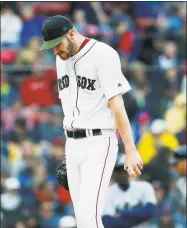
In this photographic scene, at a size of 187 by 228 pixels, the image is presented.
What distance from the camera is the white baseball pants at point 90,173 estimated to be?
5.89 m

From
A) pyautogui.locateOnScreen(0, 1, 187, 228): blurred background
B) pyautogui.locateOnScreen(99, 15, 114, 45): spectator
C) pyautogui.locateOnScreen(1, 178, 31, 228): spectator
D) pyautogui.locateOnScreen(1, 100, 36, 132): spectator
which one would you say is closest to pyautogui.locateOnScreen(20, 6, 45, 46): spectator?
pyautogui.locateOnScreen(0, 1, 187, 228): blurred background

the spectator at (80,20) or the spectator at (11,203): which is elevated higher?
the spectator at (80,20)

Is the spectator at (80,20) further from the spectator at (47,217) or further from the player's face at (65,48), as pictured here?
the player's face at (65,48)

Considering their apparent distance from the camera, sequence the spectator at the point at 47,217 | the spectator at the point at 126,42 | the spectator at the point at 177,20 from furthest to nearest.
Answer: the spectator at the point at 177,20 < the spectator at the point at 126,42 < the spectator at the point at 47,217

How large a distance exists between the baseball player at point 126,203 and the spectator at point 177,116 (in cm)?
404

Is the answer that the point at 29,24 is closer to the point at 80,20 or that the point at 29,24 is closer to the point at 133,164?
the point at 80,20

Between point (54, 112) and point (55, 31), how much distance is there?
6.56m

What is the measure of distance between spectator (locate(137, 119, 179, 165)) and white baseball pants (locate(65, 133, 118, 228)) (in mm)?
5532

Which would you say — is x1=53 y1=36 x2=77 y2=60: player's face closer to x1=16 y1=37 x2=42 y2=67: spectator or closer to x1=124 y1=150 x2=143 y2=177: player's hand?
x1=124 y1=150 x2=143 y2=177: player's hand

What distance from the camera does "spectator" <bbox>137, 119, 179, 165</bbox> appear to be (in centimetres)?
1166

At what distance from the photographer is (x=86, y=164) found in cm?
597

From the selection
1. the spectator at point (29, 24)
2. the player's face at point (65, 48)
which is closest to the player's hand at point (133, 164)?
the player's face at point (65, 48)

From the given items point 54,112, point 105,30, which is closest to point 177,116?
point 54,112

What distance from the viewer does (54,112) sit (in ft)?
40.5
